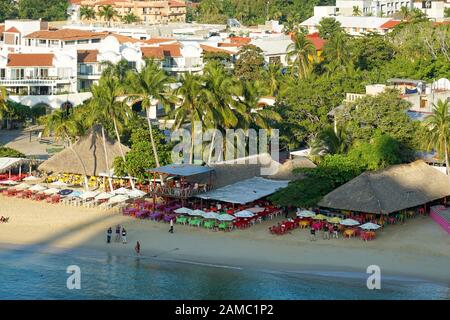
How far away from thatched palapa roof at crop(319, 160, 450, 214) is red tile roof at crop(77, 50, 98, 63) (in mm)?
42649

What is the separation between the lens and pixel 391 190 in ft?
178

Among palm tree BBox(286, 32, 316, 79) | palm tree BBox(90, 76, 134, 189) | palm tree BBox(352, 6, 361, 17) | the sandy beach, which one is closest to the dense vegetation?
palm tree BBox(352, 6, 361, 17)

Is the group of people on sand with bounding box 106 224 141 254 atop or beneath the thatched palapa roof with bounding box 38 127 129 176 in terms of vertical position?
beneath

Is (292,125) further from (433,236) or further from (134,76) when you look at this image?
(433,236)

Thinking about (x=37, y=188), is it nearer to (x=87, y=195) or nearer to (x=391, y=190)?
(x=87, y=195)

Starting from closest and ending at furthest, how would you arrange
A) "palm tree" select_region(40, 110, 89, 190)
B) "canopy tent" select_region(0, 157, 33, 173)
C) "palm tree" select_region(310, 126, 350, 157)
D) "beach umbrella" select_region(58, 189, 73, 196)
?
"beach umbrella" select_region(58, 189, 73, 196) < "palm tree" select_region(310, 126, 350, 157) < "palm tree" select_region(40, 110, 89, 190) < "canopy tent" select_region(0, 157, 33, 173)

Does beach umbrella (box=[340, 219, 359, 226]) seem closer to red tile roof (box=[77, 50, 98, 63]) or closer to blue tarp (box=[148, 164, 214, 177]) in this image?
blue tarp (box=[148, 164, 214, 177])

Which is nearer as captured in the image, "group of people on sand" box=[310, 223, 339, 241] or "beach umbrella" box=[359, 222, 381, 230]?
"beach umbrella" box=[359, 222, 381, 230]

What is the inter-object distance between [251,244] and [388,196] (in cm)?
777

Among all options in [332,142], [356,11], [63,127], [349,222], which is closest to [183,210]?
[349,222]

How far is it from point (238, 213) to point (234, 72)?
142ft

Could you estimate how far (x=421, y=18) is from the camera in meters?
119

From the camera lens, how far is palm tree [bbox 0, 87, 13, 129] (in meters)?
75.2

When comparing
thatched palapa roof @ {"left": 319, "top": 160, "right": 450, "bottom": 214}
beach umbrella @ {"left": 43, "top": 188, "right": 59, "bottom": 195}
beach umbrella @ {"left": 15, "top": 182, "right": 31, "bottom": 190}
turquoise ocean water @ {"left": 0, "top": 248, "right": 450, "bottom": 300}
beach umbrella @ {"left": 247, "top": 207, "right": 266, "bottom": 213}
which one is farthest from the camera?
beach umbrella @ {"left": 15, "top": 182, "right": 31, "bottom": 190}
